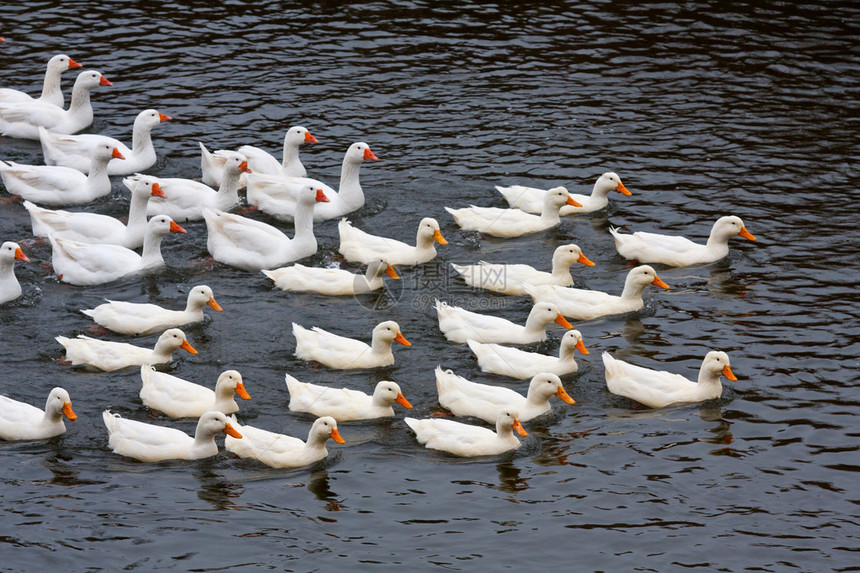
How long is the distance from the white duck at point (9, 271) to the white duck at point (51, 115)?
6.30 m

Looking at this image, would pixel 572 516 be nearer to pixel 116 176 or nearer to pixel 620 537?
pixel 620 537

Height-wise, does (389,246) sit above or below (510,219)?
below

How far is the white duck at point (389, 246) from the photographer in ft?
56.3

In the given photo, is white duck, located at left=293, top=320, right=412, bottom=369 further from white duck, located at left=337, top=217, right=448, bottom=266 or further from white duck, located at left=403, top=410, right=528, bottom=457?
white duck, located at left=337, top=217, right=448, bottom=266

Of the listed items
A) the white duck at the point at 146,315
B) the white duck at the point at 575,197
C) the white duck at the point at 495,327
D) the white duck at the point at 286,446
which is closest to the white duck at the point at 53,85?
the white duck at the point at 146,315

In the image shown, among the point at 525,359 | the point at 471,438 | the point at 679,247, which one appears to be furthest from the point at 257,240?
the point at 679,247

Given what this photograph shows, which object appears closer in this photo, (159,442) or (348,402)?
(159,442)

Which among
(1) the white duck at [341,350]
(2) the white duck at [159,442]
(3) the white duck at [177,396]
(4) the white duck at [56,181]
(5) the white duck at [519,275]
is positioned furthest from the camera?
(4) the white duck at [56,181]

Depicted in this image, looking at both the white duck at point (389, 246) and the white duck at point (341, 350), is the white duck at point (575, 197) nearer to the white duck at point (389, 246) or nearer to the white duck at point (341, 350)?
the white duck at point (389, 246)

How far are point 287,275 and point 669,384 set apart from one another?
577cm

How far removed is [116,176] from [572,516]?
11969mm

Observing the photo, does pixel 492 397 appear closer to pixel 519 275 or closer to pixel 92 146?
pixel 519 275

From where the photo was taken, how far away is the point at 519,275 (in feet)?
54.2

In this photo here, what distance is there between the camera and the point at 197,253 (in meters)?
17.9
